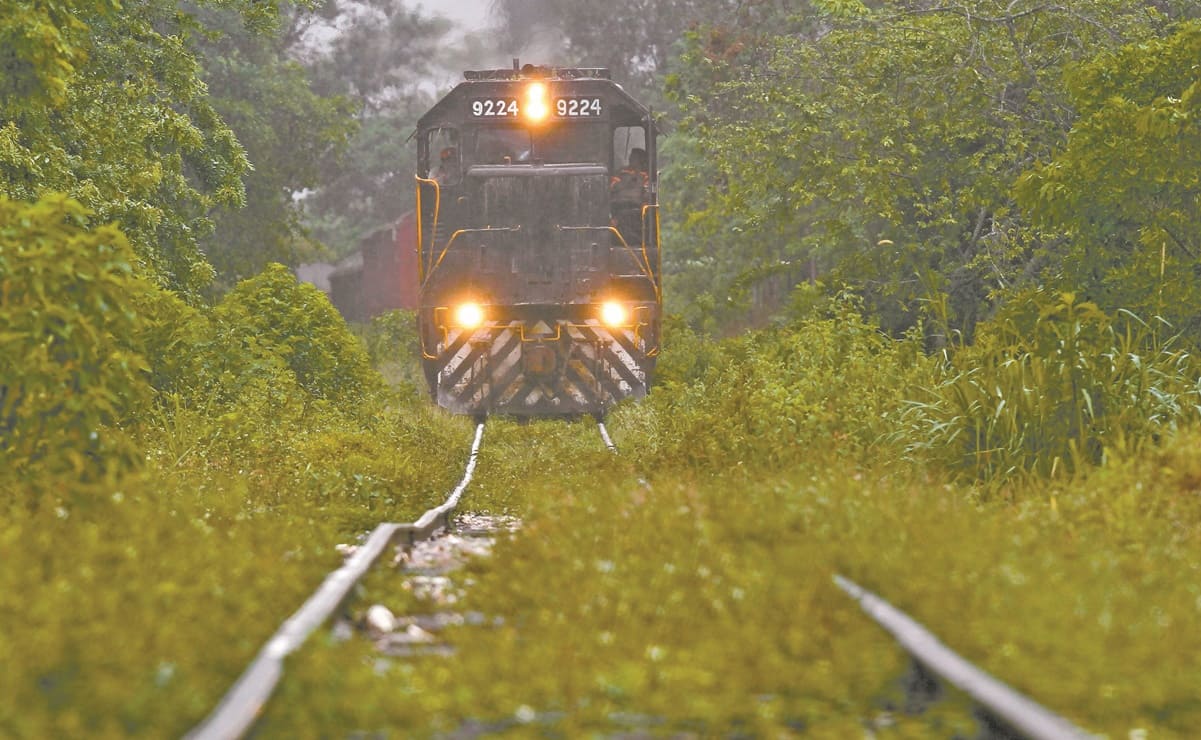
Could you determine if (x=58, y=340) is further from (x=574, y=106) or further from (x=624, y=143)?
(x=624, y=143)

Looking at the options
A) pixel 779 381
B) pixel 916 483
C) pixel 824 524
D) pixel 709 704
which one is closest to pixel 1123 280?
pixel 779 381

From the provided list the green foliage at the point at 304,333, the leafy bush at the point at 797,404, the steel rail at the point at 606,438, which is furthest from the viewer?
the green foliage at the point at 304,333

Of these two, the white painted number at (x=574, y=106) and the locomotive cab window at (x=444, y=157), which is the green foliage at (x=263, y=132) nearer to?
the locomotive cab window at (x=444, y=157)

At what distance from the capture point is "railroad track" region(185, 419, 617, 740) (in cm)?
419

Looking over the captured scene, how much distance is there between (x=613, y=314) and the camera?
19500 mm

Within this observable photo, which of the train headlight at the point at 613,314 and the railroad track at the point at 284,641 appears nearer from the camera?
the railroad track at the point at 284,641

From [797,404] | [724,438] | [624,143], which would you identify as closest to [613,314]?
[624,143]

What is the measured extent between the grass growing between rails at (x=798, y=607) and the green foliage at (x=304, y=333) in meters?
8.61

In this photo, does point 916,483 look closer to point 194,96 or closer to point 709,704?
point 709,704

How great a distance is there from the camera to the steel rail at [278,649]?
4172mm

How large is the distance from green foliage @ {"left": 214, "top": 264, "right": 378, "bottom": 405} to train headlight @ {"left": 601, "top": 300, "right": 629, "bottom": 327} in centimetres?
308

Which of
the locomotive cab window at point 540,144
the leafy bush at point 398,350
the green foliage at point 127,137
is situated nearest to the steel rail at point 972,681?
the green foliage at point 127,137

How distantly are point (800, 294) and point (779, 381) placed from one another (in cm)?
846

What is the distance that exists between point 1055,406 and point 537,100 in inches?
412
